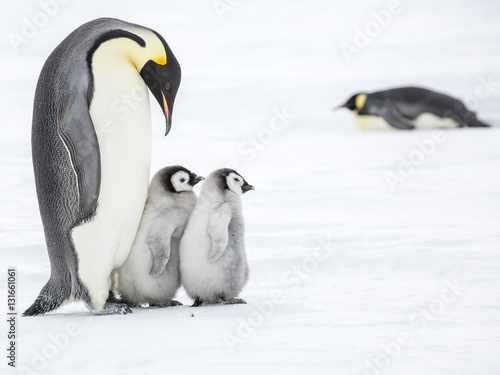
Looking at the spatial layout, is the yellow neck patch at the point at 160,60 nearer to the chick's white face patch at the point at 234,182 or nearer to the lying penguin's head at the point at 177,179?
the lying penguin's head at the point at 177,179

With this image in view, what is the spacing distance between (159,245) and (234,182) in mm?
400

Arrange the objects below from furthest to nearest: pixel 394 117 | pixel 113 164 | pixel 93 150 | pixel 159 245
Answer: pixel 394 117 → pixel 159 245 → pixel 113 164 → pixel 93 150

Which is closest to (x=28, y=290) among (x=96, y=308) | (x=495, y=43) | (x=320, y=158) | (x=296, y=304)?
(x=96, y=308)

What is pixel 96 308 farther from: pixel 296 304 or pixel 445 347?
pixel 445 347

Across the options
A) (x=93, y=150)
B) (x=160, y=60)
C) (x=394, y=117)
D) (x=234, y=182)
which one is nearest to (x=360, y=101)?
(x=394, y=117)

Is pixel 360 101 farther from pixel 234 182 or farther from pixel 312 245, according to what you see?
pixel 234 182

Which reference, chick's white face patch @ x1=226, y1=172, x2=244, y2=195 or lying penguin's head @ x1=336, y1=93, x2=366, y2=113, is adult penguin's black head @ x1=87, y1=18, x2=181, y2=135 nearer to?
chick's white face patch @ x1=226, y1=172, x2=244, y2=195

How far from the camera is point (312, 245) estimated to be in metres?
4.30

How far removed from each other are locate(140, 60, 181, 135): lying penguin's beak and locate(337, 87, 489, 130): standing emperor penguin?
755cm

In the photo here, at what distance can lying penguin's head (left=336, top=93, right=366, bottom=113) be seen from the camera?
36.1 ft

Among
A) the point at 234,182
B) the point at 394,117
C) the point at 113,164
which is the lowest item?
the point at 394,117

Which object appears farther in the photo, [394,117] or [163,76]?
[394,117]

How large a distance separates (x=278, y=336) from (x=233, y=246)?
0.67m

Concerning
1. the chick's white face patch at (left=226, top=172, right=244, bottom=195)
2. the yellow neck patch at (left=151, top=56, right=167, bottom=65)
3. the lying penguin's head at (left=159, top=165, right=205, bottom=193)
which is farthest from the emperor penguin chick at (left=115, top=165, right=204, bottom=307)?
the yellow neck patch at (left=151, top=56, right=167, bottom=65)
